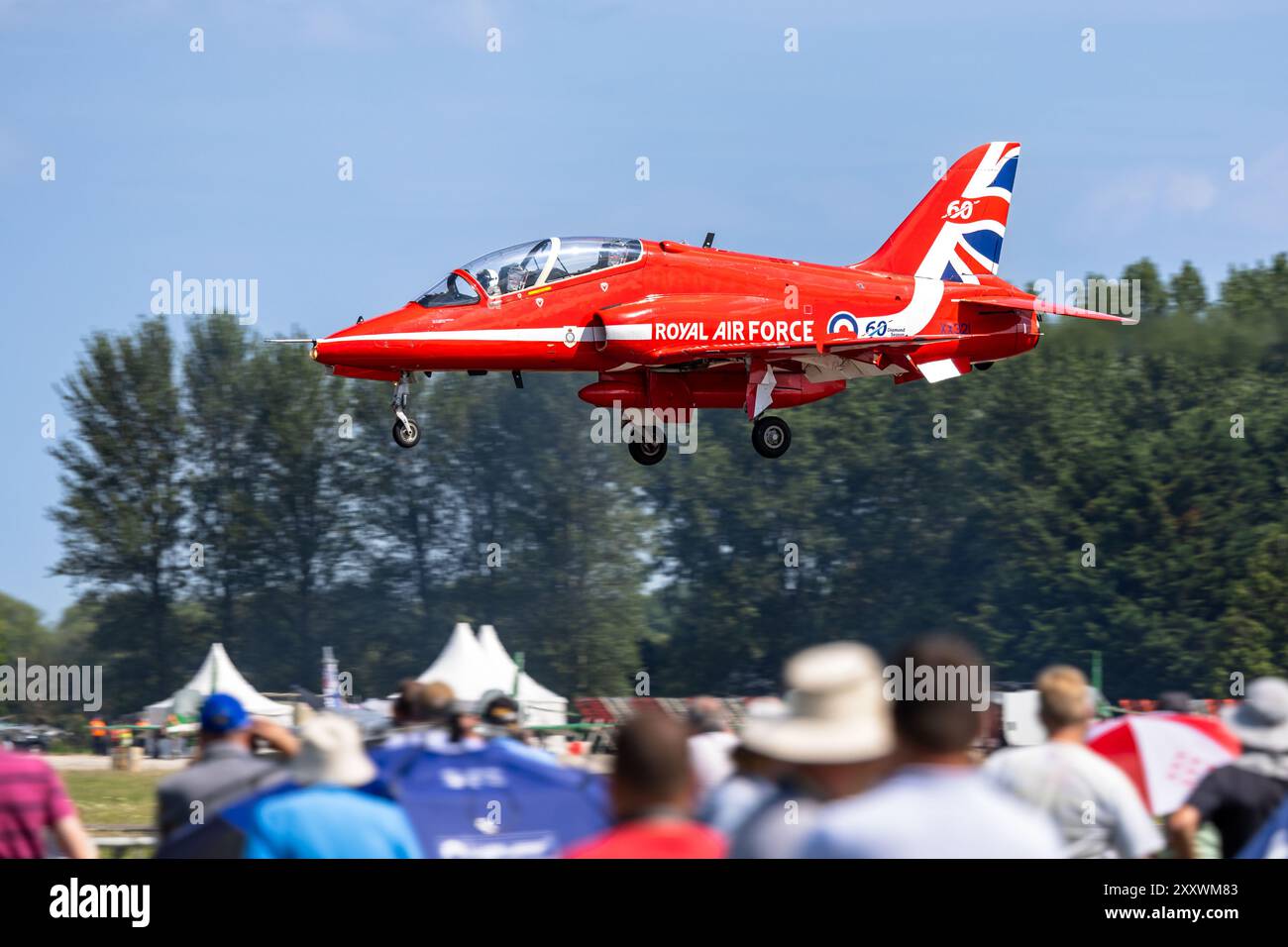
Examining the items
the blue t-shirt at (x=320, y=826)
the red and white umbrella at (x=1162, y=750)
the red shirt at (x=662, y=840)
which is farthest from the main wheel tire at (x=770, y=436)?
the red shirt at (x=662, y=840)

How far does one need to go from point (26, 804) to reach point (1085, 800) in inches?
176

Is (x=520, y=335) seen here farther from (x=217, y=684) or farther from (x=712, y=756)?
(x=712, y=756)

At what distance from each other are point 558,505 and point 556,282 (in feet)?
73.3

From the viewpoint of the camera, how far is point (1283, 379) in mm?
48125

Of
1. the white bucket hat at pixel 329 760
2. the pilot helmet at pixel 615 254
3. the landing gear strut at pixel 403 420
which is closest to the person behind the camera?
the white bucket hat at pixel 329 760

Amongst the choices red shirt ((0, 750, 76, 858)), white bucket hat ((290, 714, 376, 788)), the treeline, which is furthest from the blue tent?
the treeline

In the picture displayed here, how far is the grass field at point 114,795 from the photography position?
16219 mm

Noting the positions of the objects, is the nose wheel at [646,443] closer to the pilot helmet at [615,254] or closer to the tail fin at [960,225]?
the pilot helmet at [615,254]

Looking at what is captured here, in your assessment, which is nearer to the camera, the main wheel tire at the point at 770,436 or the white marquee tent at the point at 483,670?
the main wheel tire at the point at 770,436

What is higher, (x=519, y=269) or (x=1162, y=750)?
(x=519, y=269)

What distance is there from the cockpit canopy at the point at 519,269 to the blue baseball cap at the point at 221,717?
15474 mm

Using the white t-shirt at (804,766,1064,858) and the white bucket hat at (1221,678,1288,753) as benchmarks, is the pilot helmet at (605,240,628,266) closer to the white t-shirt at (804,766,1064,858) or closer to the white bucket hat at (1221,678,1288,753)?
the white bucket hat at (1221,678,1288,753)

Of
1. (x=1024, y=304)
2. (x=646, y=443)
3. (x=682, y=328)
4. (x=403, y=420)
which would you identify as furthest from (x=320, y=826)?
(x=1024, y=304)

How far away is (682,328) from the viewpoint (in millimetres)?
23156
